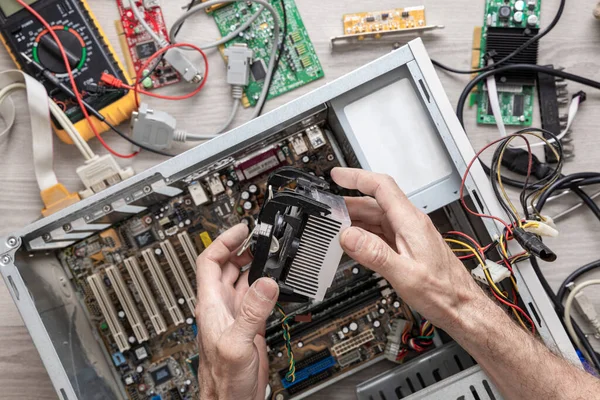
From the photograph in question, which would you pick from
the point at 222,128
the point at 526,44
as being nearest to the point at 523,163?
the point at 526,44

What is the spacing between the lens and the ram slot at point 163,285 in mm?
1442

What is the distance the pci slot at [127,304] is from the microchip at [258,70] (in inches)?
30.5

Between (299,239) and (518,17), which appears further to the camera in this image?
(518,17)

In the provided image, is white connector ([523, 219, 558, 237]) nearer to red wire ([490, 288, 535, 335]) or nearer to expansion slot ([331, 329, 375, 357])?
red wire ([490, 288, 535, 335])

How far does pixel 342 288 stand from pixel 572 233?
838 mm

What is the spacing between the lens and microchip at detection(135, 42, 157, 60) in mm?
1727

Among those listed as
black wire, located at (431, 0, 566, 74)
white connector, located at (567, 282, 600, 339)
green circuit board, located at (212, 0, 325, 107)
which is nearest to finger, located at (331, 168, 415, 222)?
green circuit board, located at (212, 0, 325, 107)

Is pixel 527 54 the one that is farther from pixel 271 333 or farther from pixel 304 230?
pixel 271 333

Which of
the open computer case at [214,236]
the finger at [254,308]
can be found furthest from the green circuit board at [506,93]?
the finger at [254,308]

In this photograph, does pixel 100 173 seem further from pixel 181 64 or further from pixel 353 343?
pixel 353 343

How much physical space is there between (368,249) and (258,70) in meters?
0.90

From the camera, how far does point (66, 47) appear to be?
1686 mm

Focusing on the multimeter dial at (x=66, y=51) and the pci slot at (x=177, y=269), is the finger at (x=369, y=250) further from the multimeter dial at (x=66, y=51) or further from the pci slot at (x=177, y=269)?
the multimeter dial at (x=66, y=51)

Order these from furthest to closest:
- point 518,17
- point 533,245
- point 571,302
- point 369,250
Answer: point 518,17
point 571,302
point 533,245
point 369,250
